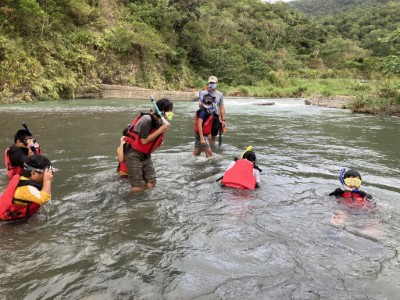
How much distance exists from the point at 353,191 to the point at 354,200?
136 millimetres

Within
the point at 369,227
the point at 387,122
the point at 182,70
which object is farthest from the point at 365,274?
the point at 182,70

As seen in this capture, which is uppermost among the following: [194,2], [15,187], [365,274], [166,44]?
[194,2]

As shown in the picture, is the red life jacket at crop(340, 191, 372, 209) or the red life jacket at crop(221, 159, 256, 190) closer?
the red life jacket at crop(340, 191, 372, 209)

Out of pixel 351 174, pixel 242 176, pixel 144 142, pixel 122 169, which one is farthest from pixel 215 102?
pixel 351 174

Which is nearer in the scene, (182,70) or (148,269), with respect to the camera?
(148,269)

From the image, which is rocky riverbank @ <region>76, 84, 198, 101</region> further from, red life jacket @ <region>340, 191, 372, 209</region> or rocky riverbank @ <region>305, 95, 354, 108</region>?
red life jacket @ <region>340, 191, 372, 209</region>

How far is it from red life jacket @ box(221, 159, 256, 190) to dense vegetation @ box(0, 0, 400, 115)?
43.6ft

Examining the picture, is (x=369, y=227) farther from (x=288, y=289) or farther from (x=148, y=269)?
(x=148, y=269)

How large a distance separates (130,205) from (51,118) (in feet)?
35.3

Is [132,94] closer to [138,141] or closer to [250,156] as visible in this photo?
[250,156]

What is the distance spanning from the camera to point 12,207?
4.21m

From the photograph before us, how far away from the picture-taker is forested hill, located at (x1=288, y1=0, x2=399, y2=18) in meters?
110

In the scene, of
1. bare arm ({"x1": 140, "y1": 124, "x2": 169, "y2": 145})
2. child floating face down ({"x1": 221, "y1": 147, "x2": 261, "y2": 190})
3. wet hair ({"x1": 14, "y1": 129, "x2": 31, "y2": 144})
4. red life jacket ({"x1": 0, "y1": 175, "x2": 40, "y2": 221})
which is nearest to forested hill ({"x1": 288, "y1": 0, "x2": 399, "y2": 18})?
child floating face down ({"x1": 221, "y1": 147, "x2": 261, "y2": 190})

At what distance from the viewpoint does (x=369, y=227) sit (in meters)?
4.57
